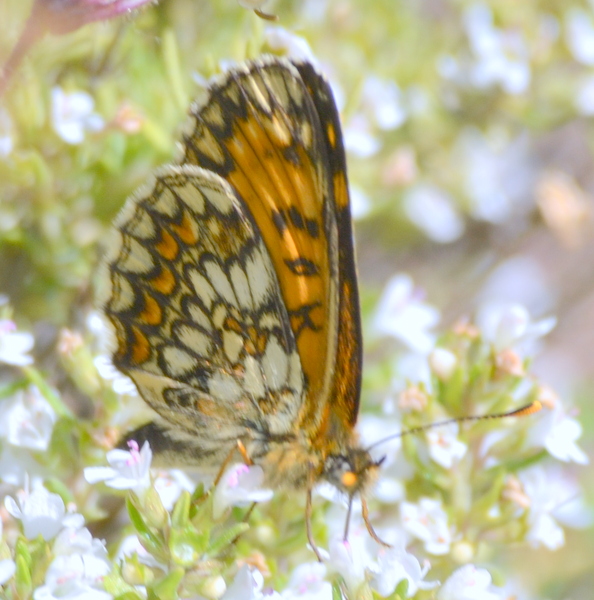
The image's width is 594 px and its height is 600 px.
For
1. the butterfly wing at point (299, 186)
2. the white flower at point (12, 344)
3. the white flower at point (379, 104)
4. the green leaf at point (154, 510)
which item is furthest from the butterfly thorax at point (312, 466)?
the white flower at point (379, 104)

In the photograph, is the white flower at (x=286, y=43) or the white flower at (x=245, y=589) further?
the white flower at (x=286, y=43)

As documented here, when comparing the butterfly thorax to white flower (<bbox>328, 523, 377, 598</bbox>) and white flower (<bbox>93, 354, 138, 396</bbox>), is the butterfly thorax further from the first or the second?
white flower (<bbox>93, 354, 138, 396</bbox>)

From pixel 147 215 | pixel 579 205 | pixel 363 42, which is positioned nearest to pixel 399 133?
pixel 363 42

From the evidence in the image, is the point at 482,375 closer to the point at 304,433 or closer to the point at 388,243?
the point at 304,433

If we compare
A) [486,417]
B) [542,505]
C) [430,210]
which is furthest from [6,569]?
[430,210]

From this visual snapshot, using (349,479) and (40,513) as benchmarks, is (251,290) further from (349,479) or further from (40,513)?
(40,513)

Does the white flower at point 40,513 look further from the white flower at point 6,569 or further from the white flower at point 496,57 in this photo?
the white flower at point 496,57

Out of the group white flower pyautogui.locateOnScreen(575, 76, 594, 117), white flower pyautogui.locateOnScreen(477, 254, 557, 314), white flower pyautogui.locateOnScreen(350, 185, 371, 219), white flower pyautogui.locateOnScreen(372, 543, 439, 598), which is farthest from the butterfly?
white flower pyautogui.locateOnScreen(477, 254, 557, 314)

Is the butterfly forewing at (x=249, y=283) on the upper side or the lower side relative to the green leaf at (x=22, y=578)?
upper
